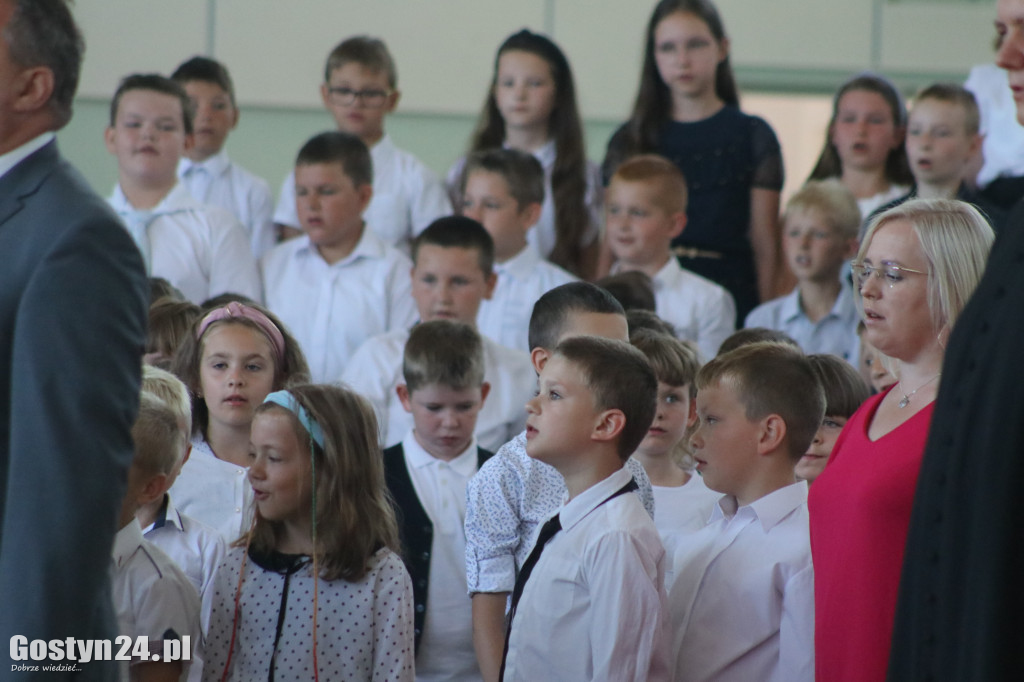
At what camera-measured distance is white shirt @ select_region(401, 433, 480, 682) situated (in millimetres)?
2965

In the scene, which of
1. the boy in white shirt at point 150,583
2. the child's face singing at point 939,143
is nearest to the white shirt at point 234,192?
the child's face singing at point 939,143

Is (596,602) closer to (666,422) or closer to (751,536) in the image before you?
(751,536)

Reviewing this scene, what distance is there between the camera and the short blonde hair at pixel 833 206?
4324mm

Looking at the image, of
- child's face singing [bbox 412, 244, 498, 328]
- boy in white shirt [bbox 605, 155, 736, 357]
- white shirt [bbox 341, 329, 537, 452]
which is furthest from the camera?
boy in white shirt [bbox 605, 155, 736, 357]

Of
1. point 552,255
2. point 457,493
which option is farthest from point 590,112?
point 457,493

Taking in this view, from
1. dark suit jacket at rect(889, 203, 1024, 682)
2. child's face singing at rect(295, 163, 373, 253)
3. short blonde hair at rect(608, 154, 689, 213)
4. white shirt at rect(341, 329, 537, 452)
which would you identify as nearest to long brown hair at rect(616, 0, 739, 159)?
short blonde hair at rect(608, 154, 689, 213)

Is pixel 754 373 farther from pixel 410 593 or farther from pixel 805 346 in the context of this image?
pixel 805 346

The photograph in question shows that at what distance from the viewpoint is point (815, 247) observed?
4.34m

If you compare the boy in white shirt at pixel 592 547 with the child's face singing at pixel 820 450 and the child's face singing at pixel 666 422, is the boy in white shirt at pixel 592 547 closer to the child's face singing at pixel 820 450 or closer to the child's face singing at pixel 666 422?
the child's face singing at pixel 666 422

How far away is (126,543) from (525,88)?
9.58 ft

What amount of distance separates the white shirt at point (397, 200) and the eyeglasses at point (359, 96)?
21 cm

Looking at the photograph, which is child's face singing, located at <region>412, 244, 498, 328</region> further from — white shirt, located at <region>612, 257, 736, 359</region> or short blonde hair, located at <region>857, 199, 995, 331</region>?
short blonde hair, located at <region>857, 199, 995, 331</region>

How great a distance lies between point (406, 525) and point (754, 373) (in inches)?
40.6

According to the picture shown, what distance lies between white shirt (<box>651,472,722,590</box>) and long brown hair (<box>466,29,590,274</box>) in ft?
5.42
